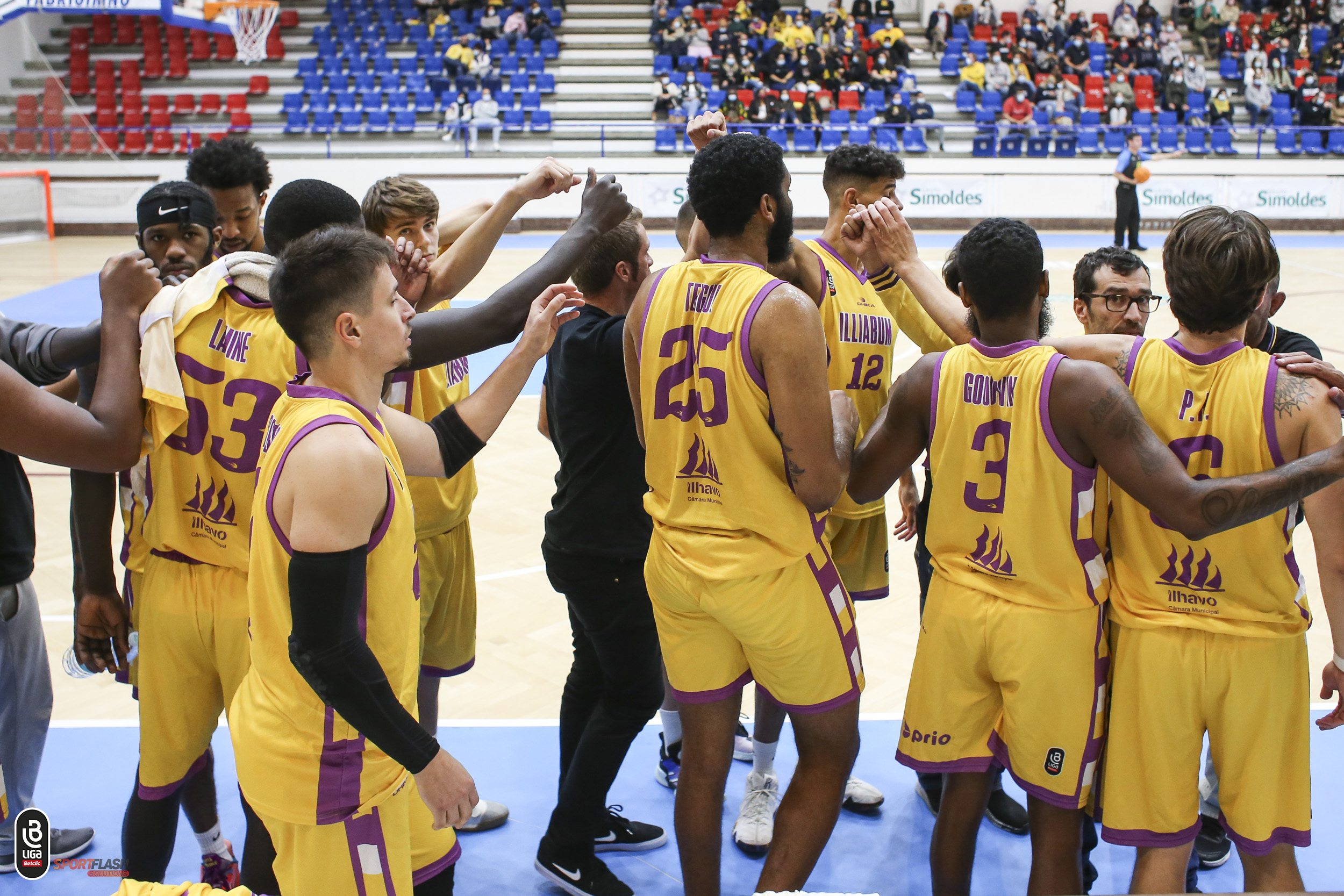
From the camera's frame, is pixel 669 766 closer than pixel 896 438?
No

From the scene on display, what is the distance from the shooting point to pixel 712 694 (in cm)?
290

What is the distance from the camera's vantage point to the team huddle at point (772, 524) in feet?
7.32

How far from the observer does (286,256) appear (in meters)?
2.22

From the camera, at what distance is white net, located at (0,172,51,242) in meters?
19.0

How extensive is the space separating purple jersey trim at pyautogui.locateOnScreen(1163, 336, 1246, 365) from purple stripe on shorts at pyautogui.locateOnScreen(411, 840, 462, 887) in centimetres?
209

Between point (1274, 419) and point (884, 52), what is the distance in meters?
23.2

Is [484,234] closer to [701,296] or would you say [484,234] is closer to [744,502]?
[701,296]

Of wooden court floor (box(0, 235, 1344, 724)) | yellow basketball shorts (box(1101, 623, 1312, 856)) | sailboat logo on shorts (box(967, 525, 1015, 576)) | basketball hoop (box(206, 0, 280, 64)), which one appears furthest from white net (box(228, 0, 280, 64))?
yellow basketball shorts (box(1101, 623, 1312, 856))

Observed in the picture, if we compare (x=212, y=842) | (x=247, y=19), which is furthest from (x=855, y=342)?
(x=247, y=19)

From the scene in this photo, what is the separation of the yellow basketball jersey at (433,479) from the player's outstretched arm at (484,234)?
0.28 feet

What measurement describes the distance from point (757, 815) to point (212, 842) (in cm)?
176

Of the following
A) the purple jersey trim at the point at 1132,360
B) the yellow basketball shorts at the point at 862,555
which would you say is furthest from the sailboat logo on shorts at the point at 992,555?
the yellow basketball shorts at the point at 862,555

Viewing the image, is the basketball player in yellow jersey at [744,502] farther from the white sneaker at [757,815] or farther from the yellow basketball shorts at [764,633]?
the white sneaker at [757,815]

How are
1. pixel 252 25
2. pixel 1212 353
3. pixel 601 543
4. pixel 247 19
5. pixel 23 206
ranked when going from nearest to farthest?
pixel 1212 353, pixel 601 543, pixel 247 19, pixel 252 25, pixel 23 206
